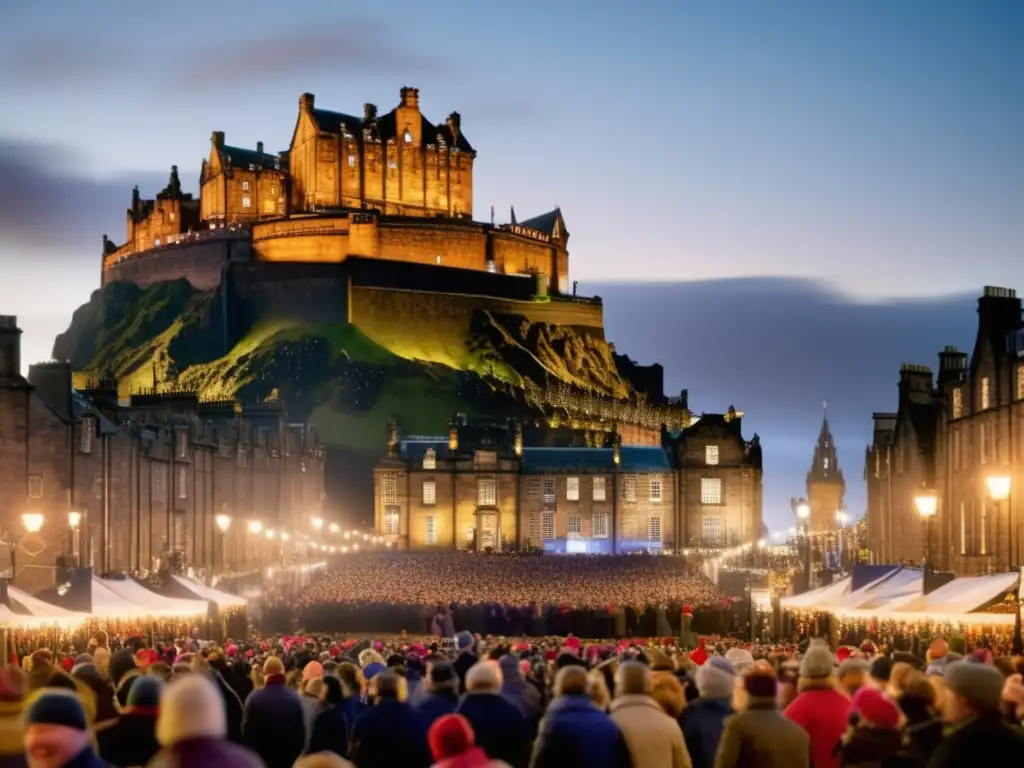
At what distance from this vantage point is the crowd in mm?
8867

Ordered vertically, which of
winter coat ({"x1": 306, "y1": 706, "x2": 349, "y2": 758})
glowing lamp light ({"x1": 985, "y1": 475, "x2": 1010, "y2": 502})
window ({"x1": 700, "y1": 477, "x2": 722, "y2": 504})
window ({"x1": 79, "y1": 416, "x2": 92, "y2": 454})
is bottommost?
winter coat ({"x1": 306, "y1": 706, "x2": 349, "y2": 758})

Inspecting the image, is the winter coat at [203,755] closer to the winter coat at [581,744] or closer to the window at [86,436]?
the winter coat at [581,744]

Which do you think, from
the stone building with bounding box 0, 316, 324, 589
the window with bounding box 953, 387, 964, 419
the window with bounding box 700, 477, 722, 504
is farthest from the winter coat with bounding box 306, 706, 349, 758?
the window with bounding box 700, 477, 722, 504

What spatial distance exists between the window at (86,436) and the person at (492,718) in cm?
3368

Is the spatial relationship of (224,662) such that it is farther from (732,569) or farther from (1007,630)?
(732,569)

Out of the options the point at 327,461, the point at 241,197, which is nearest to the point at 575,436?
the point at 327,461

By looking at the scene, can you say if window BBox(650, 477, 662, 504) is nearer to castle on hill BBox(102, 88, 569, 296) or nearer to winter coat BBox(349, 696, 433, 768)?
castle on hill BBox(102, 88, 569, 296)

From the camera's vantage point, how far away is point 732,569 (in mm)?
79438

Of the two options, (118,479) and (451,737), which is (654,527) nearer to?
(118,479)

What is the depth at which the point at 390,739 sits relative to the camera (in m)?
12.1

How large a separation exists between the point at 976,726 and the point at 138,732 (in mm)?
5352

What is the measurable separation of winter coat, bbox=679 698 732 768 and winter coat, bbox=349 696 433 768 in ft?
5.99

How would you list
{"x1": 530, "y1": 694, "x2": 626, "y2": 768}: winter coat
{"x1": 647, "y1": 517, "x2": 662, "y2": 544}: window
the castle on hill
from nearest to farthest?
{"x1": 530, "y1": 694, "x2": 626, "y2": 768}: winter coat
{"x1": 647, "y1": 517, "x2": 662, "y2": 544}: window
the castle on hill

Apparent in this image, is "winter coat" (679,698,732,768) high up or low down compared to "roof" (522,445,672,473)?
down
